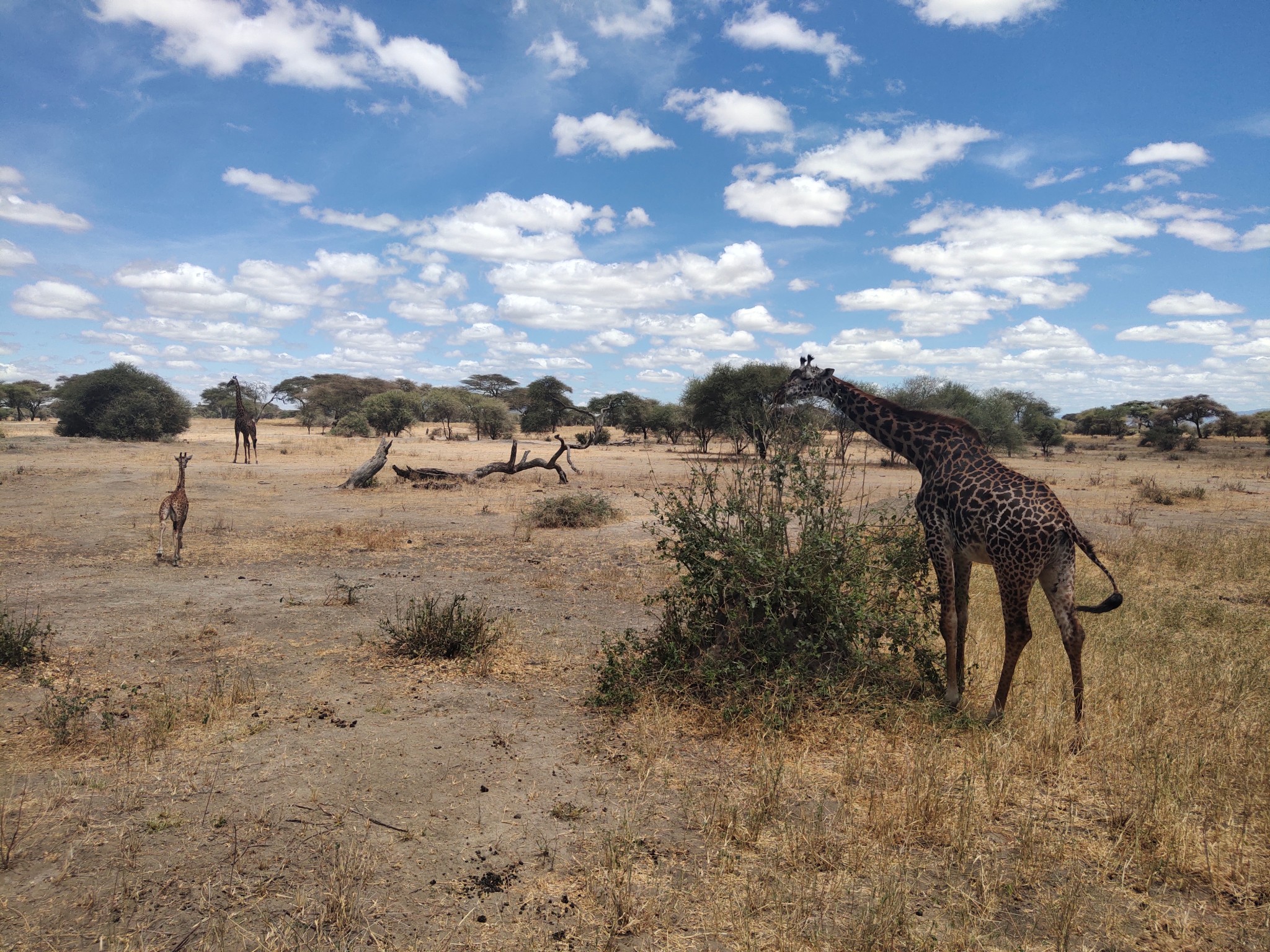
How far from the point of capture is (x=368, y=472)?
2111 centimetres

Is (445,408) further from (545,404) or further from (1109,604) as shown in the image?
(1109,604)

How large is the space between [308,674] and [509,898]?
3.94 meters

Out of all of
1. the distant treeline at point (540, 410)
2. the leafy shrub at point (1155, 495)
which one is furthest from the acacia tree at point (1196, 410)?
the leafy shrub at point (1155, 495)

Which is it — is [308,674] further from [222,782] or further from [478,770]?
[478,770]

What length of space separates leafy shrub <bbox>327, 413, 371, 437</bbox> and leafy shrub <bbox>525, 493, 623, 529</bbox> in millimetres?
40948

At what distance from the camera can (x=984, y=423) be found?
4459cm

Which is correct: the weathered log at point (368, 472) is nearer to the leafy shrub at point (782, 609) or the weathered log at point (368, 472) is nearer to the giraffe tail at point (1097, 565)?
the leafy shrub at point (782, 609)

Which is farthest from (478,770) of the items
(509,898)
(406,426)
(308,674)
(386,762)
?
(406,426)

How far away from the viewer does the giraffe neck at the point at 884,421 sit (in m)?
6.30

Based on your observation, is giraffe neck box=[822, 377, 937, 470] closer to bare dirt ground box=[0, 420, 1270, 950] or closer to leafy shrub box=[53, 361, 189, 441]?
bare dirt ground box=[0, 420, 1270, 950]

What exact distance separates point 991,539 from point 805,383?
8.88 ft

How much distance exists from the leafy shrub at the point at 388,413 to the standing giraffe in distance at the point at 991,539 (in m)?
52.3

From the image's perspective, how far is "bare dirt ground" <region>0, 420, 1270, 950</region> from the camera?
3.30m

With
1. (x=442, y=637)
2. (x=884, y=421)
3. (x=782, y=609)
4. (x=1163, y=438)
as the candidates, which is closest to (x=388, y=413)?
(x=442, y=637)
